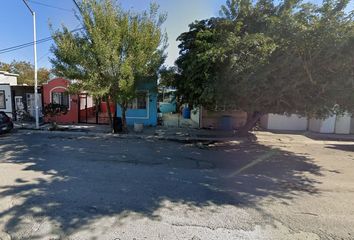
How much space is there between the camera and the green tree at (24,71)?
1387 inches

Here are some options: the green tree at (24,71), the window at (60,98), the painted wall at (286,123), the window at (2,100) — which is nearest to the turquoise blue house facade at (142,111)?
the window at (60,98)

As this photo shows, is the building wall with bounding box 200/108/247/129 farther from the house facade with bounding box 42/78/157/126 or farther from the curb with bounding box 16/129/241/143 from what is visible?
the curb with bounding box 16/129/241/143

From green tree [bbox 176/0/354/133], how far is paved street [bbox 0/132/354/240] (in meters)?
2.19

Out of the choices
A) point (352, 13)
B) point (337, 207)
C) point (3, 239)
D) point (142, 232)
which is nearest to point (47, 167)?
point (3, 239)

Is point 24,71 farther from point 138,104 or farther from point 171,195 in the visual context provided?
point 171,195

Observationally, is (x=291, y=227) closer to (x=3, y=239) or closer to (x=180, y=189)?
(x=180, y=189)

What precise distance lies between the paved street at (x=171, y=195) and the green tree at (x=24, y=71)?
31204 millimetres

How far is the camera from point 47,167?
255 inches

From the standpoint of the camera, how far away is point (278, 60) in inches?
281

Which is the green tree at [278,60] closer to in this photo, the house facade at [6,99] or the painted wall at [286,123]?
the painted wall at [286,123]

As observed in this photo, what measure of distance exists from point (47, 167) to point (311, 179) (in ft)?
23.7

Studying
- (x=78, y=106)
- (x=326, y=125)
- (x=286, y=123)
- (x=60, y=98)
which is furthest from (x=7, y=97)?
(x=326, y=125)

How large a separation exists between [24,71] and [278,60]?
42423 mm

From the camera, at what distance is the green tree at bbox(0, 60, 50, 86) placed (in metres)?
35.2
